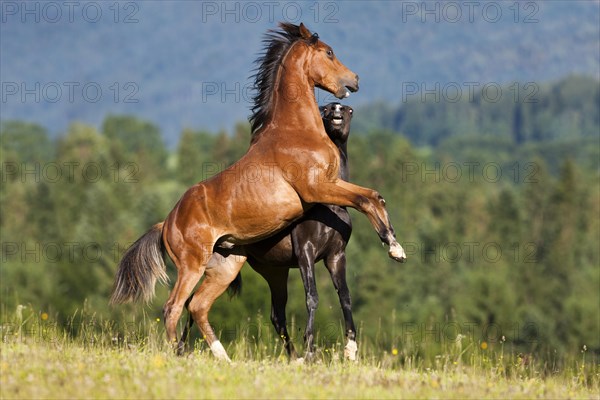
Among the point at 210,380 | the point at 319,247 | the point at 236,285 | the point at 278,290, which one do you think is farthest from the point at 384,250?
the point at 210,380

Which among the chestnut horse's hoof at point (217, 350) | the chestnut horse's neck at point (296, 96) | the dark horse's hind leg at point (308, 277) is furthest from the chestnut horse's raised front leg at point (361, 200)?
the chestnut horse's hoof at point (217, 350)

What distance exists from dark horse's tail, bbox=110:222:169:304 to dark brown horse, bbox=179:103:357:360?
0.70 metres

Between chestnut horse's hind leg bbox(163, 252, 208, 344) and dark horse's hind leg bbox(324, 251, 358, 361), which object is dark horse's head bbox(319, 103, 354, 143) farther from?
chestnut horse's hind leg bbox(163, 252, 208, 344)

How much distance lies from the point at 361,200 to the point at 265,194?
1.07m

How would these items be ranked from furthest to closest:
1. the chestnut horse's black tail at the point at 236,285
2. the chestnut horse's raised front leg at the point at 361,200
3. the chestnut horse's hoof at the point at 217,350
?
the chestnut horse's black tail at the point at 236,285 < the chestnut horse's hoof at the point at 217,350 < the chestnut horse's raised front leg at the point at 361,200

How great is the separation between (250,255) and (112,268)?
52.0 metres

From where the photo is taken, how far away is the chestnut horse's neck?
1086cm

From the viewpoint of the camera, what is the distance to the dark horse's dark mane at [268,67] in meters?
11.3

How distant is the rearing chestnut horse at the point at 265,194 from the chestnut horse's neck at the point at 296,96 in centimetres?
1

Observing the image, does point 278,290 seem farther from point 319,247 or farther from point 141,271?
point 141,271

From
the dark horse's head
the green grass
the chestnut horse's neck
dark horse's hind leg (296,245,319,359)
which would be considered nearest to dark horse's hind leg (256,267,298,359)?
dark horse's hind leg (296,245,319,359)

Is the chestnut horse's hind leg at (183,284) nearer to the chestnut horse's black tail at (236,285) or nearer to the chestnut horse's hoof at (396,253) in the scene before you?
the chestnut horse's black tail at (236,285)

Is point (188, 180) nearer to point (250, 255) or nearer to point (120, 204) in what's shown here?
point (120, 204)

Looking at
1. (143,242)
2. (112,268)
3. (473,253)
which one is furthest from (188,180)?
(143,242)
